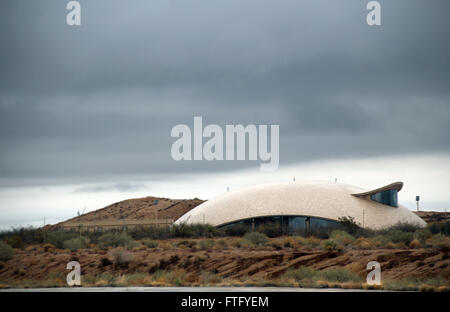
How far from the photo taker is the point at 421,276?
1339 inches

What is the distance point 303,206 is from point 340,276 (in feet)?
103

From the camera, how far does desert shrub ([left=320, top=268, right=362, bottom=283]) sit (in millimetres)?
31891

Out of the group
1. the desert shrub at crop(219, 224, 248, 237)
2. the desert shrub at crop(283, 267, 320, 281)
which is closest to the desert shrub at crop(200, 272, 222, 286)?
the desert shrub at crop(283, 267, 320, 281)

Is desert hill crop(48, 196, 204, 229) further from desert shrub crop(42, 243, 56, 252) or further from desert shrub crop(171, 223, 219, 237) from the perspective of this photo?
desert shrub crop(42, 243, 56, 252)

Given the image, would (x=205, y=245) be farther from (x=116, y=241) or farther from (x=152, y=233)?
(x=152, y=233)

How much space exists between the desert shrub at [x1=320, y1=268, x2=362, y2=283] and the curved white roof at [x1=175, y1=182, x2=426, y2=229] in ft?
95.1

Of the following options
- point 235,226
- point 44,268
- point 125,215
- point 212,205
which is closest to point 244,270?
point 44,268

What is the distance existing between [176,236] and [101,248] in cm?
1193

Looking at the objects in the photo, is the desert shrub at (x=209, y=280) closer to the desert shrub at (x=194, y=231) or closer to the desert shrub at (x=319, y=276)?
the desert shrub at (x=319, y=276)

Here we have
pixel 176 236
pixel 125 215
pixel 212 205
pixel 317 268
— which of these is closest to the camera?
pixel 317 268

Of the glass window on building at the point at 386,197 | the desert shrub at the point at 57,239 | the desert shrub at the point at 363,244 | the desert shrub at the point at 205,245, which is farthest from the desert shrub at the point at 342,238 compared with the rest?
the desert shrub at the point at 57,239

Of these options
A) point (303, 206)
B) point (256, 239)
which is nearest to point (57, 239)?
point (256, 239)

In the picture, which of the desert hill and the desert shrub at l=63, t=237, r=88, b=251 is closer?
the desert shrub at l=63, t=237, r=88, b=251

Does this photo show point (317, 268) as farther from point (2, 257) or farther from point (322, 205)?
point (322, 205)
